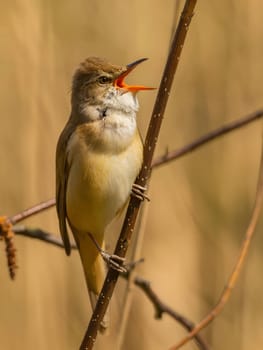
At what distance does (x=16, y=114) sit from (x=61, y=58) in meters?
0.34

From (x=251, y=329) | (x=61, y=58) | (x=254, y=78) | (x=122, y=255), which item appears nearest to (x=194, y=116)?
(x=254, y=78)

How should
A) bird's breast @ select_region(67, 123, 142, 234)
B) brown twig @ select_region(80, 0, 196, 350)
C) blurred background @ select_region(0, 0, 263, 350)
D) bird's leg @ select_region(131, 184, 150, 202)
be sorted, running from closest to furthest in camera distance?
brown twig @ select_region(80, 0, 196, 350) < bird's leg @ select_region(131, 184, 150, 202) < bird's breast @ select_region(67, 123, 142, 234) < blurred background @ select_region(0, 0, 263, 350)

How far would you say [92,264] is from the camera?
2.69 meters

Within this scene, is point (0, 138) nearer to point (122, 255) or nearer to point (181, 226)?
point (181, 226)

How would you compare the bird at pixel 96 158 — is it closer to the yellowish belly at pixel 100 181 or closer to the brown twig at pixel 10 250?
the yellowish belly at pixel 100 181

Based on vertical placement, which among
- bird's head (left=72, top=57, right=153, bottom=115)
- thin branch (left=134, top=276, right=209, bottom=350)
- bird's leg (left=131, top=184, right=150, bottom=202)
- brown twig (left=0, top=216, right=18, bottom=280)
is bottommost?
thin branch (left=134, top=276, right=209, bottom=350)

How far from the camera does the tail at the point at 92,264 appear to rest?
105 inches

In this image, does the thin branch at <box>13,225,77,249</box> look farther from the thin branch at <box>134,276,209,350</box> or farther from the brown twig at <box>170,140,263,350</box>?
the brown twig at <box>170,140,263,350</box>

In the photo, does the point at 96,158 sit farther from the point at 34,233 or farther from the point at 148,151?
the point at 148,151

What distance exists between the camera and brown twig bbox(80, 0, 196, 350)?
1711mm

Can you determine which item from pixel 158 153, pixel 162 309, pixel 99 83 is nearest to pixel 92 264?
pixel 162 309

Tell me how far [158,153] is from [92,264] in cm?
103

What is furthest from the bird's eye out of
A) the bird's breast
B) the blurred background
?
the blurred background

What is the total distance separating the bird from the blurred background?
0.19 m
